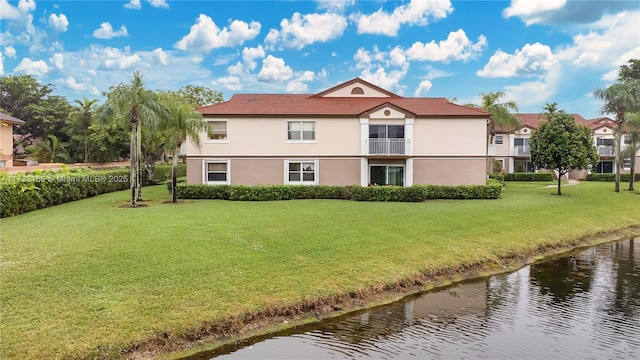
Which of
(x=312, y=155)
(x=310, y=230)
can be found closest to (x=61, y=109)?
(x=312, y=155)

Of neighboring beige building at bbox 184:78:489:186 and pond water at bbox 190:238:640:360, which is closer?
pond water at bbox 190:238:640:360

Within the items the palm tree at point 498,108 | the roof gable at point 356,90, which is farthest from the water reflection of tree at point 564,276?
the palm tree at point 498,108

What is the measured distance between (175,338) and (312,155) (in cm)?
2058

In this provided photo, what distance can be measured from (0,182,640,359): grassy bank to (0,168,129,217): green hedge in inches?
34.3

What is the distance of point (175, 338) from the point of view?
782 cm

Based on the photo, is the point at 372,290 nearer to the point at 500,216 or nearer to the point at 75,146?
the point at 500,216

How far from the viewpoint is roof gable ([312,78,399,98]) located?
1230 inches

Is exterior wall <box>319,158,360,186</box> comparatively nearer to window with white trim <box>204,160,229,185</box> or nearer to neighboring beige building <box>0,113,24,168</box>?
window with white trim <box>204,160,229,185</box>

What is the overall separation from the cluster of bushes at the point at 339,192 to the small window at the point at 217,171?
2661 mm

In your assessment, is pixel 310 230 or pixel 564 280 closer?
pixel 564 280

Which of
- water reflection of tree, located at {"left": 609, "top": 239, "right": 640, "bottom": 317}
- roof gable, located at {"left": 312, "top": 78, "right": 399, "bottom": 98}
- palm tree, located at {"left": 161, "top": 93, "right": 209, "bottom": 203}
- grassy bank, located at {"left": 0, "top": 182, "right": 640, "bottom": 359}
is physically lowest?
water reflection of tree, located at {"left": 609, "top": 239, "right": 640, "bottom": 317}

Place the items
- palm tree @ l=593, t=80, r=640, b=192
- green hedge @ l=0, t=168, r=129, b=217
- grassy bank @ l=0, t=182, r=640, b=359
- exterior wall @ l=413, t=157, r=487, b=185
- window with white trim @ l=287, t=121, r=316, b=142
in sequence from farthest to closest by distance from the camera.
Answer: palm tree @ l=593, t=80, r=640, b=192
exterior wall @ l=413, t=157, r=487, b=185
window with white trim @ l=287, t=121, r=316, b=142
green hedge @ l=0, t=168, r=129, b=217
grassy bank @ l=0, t=182, r=640, b=359

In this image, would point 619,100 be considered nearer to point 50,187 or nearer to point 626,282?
point 626,282

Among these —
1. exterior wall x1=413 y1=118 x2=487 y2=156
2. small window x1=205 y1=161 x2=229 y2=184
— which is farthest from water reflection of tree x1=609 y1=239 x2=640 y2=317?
small window x1=205 y1=161 x2=229 y2=184
